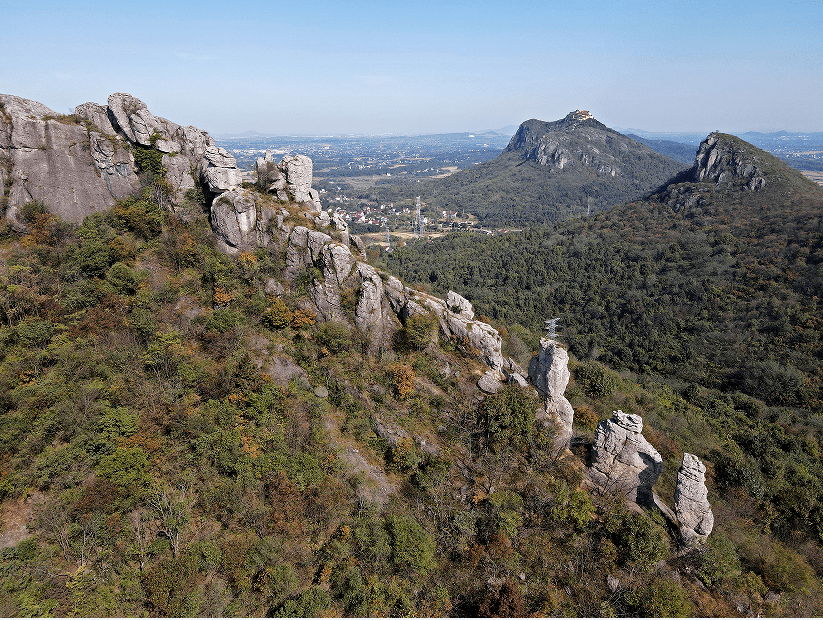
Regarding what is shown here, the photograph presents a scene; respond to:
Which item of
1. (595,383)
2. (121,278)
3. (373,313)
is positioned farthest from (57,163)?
(595,383)

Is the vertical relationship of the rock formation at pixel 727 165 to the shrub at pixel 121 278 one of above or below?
above

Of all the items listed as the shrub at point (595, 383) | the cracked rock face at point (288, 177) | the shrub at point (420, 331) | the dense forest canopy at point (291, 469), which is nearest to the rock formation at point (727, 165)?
the dense forest canopy at point (291, 469)

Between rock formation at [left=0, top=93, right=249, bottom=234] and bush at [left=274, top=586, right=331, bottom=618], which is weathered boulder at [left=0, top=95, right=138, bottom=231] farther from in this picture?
bush at [left=274, top=586, right=331, bottom=618]

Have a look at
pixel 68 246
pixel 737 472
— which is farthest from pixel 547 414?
pixel 68 246

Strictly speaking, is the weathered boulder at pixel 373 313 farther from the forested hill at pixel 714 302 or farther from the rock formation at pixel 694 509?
the forested hill at pixel 714 302

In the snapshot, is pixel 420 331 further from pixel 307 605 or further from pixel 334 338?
pixel 307 605

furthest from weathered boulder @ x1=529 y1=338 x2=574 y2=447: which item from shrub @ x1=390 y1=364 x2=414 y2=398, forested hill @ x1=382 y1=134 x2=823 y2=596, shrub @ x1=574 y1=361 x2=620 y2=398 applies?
forested hill @ x1=382 y1=134 x2=823 y2=596
